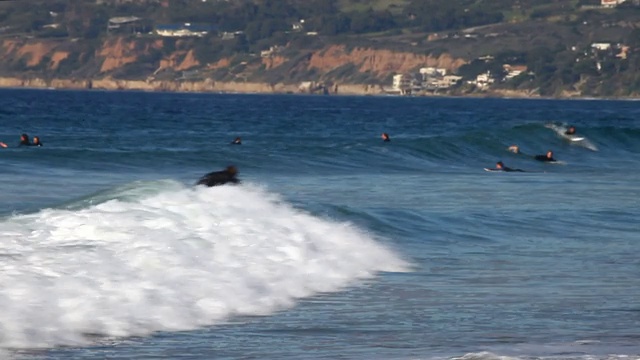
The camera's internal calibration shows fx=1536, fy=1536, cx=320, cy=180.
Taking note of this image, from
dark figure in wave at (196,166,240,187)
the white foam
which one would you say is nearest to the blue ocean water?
the white foam

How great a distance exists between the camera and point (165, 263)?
1366 cm

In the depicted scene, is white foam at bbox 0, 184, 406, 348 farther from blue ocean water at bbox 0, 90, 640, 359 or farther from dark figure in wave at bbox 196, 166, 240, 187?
dark figure in wave at bbox 196, 166, 240, 187

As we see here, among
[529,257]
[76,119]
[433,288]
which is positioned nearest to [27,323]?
[433,288]

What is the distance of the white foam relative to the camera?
11789 mm

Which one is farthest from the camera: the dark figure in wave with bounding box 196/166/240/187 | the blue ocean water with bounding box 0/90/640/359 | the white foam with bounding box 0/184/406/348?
the dark figure in wave with bounding box 196/166/240/187

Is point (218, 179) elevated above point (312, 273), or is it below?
above

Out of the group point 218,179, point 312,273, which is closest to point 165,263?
point 312,273

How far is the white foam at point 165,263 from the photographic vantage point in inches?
464

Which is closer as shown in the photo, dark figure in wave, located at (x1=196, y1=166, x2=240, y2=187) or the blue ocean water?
the blue ocean water

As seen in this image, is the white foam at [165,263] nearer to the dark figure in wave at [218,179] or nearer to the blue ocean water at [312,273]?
the blue ocean water at [312,273]

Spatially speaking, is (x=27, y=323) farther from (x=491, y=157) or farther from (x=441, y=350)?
(x=491, y=157)

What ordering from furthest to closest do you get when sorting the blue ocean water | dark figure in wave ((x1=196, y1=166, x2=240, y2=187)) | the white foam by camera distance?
dark figure in wave ((x1=196, y1=166, x2=240, y2=187))
the white foam
the blue ocean water

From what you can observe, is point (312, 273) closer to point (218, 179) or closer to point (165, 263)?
point (165, 263)

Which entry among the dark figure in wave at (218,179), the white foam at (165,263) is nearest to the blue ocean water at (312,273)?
the white foam at (165,263)
